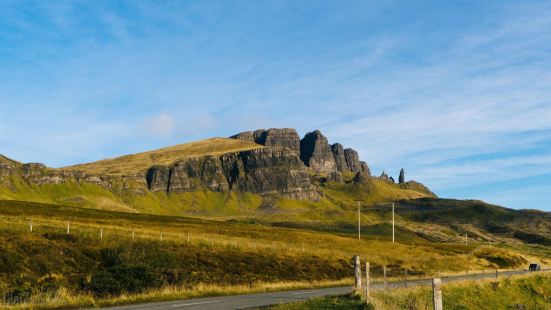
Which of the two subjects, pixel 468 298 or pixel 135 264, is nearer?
pixel 468 298

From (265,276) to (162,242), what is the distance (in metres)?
9.68

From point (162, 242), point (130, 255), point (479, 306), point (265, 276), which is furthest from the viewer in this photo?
point (162, 242)

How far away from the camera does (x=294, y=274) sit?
48.5 m

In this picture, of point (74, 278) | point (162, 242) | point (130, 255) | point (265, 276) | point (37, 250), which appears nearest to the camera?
point (74, 278)

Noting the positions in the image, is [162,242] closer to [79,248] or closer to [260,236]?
[79,248]

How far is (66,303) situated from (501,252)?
272 ft

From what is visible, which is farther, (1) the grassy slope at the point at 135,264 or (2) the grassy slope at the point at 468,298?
(1) the grassy slope at the point at 135,264


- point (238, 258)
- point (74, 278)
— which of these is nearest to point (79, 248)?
point (74, 278)

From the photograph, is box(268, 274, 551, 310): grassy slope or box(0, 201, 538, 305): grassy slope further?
box(0, 201, 538, 305): grassy slope

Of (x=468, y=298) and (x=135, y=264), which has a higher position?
(x=135, y=264)

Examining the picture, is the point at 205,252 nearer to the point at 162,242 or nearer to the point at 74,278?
the point at 162,242

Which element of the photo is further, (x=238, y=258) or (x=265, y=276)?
(x=238, y=258)

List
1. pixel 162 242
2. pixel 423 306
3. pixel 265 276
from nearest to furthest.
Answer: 1. pixel 423 306
2. pixel 265 276
3. pixel 162 242

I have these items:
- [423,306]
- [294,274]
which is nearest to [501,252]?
[294,274]
